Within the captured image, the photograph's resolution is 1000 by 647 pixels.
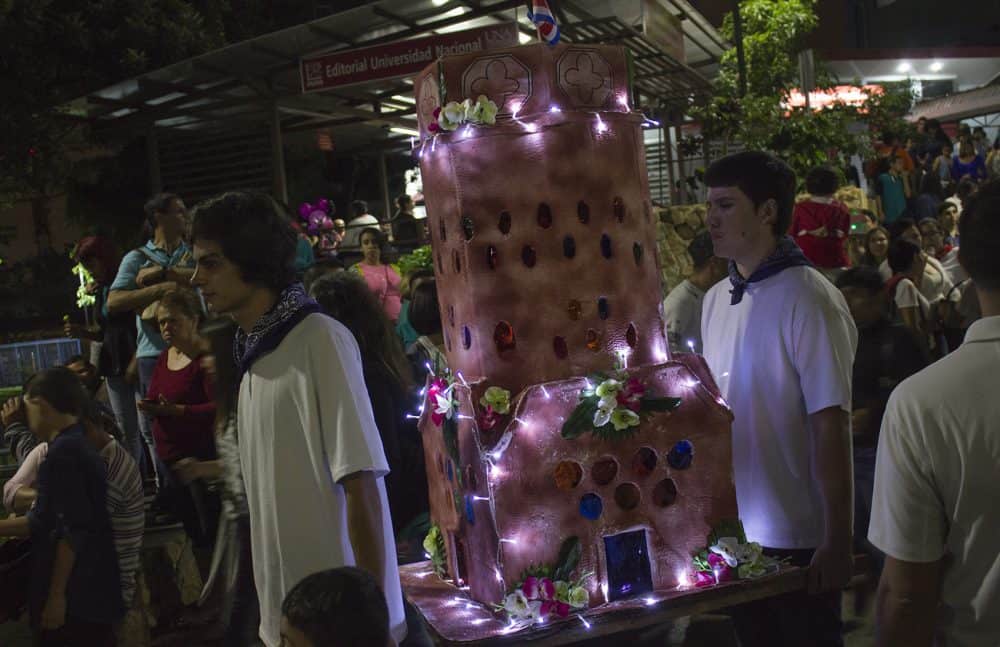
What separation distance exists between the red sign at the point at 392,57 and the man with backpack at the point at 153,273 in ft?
12.9

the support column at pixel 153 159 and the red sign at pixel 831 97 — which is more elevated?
the red sign at pixel 831 97

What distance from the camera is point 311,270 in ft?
22.6

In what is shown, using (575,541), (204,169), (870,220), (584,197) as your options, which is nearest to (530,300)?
(584,197)

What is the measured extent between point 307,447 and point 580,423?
1.09 m

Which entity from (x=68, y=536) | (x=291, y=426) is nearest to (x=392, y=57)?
(x=68, y=536)

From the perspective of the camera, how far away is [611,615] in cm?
337

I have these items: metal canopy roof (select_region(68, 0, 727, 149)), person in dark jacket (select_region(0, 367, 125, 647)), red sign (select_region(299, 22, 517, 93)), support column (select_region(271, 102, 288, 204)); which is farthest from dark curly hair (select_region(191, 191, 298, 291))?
support column (select_region(271, 102, 288, 204))

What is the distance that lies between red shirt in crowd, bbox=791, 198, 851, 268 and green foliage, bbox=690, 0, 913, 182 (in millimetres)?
2710

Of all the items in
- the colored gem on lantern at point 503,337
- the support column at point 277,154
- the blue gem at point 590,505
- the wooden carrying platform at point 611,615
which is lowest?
the wooden carrying platform at point 611,615

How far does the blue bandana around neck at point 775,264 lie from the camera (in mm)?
3457

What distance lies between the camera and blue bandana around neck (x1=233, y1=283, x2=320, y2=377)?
2.74 meters

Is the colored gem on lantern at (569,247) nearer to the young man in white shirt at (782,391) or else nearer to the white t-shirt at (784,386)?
the young man in white shirt at (782,391)

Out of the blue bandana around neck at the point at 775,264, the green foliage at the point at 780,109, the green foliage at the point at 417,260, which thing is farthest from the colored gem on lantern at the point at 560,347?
the green foliage at the point at 780,109

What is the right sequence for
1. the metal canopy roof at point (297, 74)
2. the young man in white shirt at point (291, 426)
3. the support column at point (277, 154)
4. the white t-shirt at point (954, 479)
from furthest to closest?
the support column at point (277, 154)
the metal canopy roof at point (297, 74)
the young man in white shirt at point (291, 426)
the white t-shirt at point (954, 479)
